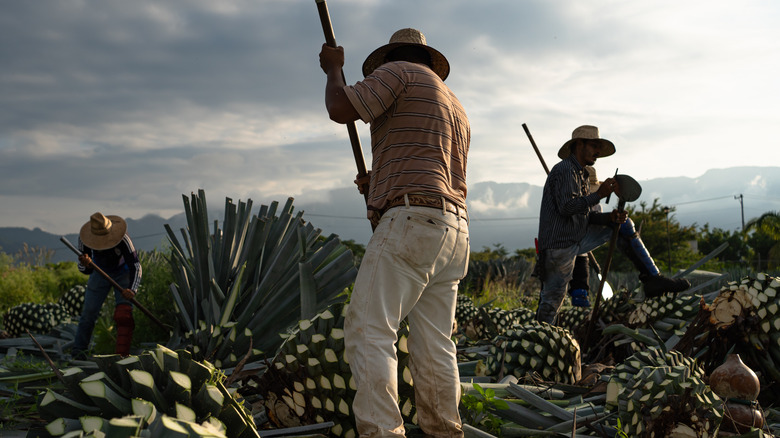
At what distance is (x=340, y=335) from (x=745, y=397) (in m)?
1.76

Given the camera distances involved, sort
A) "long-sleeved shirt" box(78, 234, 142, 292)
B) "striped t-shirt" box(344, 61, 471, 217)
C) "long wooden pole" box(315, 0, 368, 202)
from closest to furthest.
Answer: "striped t-shirt" box(344, 61, 471, 217), "long wooden pole" box(315, 0, 368, 202), "long-sleeved shirt" box(78, 234, 142, 292)

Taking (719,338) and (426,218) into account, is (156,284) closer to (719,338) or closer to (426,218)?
(426,218)

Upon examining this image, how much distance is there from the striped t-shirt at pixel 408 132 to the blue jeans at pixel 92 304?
158 inches

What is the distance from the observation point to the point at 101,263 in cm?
611

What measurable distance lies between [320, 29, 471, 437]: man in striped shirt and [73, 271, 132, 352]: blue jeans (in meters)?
4.03

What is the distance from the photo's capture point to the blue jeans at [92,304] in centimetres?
578

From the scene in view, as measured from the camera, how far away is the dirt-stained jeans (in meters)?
2.22

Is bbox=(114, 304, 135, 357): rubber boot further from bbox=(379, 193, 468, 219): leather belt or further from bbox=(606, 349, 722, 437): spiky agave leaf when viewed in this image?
bbox=(606, 349, 722, 437): spiky agave leaf

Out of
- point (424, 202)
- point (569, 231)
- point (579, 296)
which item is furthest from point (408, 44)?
point (579, 296)

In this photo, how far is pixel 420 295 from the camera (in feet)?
8.29

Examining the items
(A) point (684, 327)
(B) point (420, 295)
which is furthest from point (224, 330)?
(A) point (684, 327)

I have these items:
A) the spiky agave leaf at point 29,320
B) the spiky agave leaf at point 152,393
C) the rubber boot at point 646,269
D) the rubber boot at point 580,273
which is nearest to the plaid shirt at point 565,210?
the rubber boot at point 646,269

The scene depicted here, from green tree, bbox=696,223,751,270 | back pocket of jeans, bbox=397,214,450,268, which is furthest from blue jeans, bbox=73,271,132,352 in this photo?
green tree, bbox=696,223,751,270

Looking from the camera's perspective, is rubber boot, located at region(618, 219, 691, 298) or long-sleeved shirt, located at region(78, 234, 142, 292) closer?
rubber boot, located at region(618, 219, 691, 298)
